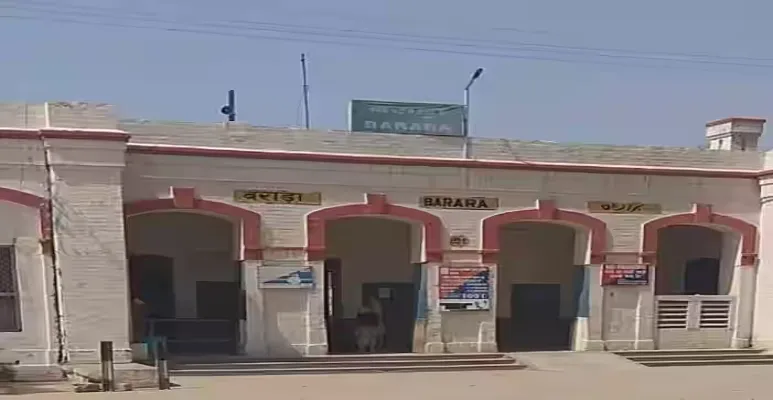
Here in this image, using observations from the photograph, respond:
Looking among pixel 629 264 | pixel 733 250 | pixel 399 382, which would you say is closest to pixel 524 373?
pixel 399 382

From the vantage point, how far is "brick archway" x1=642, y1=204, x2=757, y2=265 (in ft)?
55.1

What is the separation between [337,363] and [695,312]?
769 centimetres

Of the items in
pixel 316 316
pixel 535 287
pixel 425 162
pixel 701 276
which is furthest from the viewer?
pixel 701 276

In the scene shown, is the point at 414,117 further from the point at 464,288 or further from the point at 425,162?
the point at 464,288

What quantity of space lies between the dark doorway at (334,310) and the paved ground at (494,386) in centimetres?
311

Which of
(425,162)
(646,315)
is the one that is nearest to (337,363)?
(425,162)

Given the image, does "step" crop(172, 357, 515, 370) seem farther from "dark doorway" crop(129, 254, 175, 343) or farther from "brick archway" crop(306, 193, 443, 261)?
"dark doorway" crop(129, 254, 175, 343)

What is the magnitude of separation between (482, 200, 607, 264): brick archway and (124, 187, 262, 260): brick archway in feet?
14.2

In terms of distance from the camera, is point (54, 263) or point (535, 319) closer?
point (54, 263)

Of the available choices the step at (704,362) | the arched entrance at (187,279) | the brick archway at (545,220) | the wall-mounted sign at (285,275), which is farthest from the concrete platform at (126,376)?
the step at (704,362)

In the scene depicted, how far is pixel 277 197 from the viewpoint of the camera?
1491 cm

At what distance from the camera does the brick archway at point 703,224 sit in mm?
16797

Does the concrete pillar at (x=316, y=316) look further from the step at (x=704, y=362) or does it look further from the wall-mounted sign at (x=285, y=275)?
the step at (x=704, y=362)

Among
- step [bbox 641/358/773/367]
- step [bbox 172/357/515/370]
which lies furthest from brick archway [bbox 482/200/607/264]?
step [bbox 641/358/773/367]
